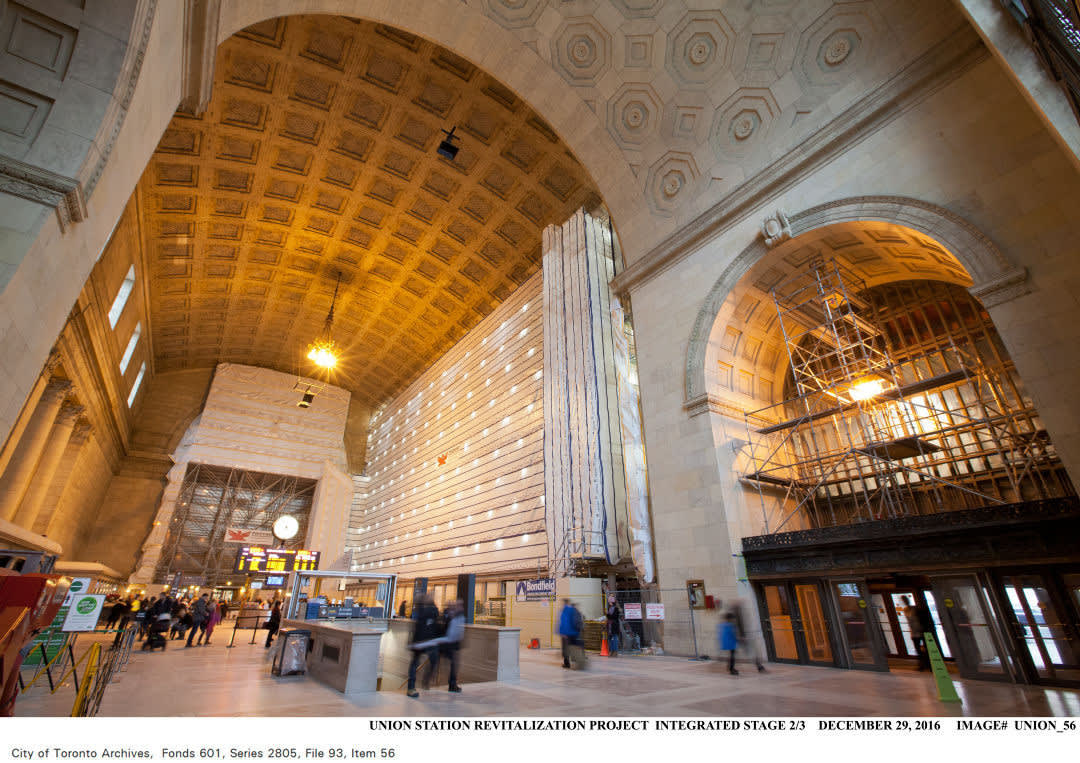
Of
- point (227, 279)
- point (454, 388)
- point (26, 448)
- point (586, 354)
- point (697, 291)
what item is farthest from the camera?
point (454, 388)

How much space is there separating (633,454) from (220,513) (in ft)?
99.5

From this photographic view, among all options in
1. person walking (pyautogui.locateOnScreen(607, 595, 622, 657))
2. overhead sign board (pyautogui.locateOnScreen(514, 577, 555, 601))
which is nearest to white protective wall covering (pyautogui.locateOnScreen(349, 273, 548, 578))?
overhead sign board (pyautogui.locateOnScreen(514, 577, 555, 601))

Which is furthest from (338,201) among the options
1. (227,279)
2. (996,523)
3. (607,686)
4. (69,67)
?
(996,523)

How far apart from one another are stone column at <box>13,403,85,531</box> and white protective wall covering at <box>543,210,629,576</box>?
18512mm

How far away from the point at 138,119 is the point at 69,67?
1015 mm

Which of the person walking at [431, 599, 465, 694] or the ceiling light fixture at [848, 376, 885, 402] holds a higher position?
the ceiling light fixture at [848, 376, 885, 402]

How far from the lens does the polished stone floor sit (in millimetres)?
4949

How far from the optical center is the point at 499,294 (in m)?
25.5

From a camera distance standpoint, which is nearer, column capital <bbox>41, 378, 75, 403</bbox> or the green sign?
the green sign

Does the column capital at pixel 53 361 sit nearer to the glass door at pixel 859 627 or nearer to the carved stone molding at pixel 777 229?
the carved stone molding at pixel 777 229

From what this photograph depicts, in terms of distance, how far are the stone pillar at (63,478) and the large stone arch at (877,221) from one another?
24.8 m

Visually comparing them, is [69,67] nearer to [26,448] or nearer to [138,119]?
[138,119]

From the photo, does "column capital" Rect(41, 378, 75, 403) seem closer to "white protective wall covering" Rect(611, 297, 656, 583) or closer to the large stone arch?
"white protective wall covering" Rect(611, 297, 656, 583)

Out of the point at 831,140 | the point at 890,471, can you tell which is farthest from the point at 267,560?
the point at 831,140
